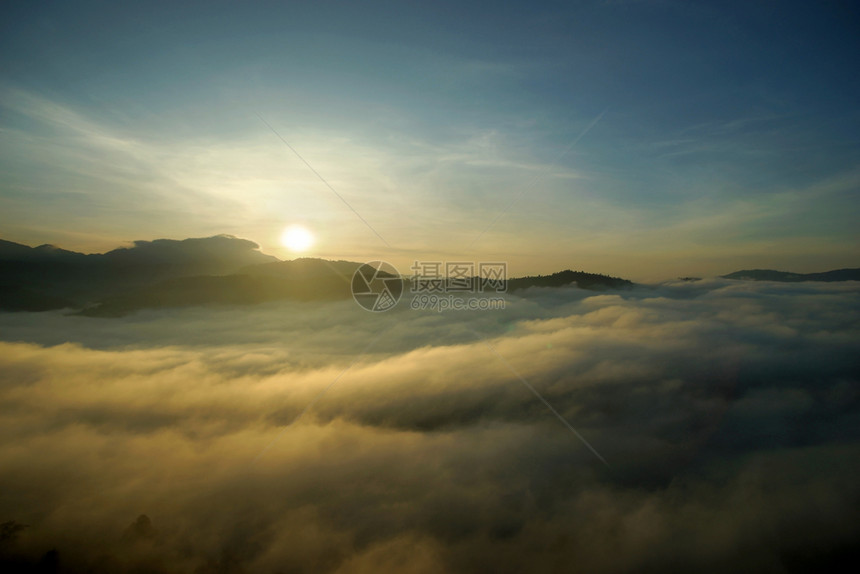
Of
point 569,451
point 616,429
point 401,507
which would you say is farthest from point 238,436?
point 616,429

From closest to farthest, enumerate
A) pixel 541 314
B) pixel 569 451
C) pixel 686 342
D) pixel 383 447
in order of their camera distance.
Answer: pixel 569 451 → pixel 383 447 → pixel 686 342 → pixel 541 314

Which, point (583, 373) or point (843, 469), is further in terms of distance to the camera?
point (583, 373)

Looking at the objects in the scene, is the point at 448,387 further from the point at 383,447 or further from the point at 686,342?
the point at 686,342

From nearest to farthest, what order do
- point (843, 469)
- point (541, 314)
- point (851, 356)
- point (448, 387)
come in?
1. point (843, 469)
2. point (851, 356)
3. point (448, 387)
4. point (541, 314)

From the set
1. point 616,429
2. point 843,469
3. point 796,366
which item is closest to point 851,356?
point 796,366

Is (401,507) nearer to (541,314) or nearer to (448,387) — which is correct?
(448,387)

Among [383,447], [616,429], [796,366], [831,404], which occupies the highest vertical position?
[796,366]

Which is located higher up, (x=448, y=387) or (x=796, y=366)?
(x=796, y=366)

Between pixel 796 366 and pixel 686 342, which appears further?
pixel 686 342

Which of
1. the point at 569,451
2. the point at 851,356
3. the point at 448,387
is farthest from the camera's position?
the point at 448,387
